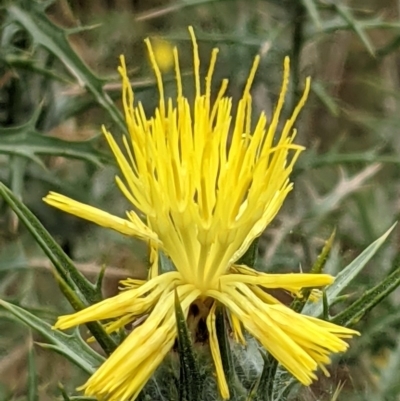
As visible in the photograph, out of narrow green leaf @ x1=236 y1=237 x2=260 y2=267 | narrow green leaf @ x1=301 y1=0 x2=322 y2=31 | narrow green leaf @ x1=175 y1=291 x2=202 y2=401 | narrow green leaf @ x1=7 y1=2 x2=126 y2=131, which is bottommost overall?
narrow green leaf @ x1=175 y1=291 x2=202 y2=401

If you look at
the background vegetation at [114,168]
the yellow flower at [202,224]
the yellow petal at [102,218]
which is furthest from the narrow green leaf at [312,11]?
the yellow petal at [102,218]

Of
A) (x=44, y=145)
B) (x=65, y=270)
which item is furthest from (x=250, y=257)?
(x=44, y=145)

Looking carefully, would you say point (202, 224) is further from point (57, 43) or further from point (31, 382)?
point (57, 43)

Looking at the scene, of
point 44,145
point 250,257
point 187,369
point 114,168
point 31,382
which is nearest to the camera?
point 187,369

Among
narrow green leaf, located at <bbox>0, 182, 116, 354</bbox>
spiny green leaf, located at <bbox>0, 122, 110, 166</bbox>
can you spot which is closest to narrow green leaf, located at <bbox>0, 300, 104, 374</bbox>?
narrow green leaf, located at <bbox>0, 182, 116, 354</bbox>

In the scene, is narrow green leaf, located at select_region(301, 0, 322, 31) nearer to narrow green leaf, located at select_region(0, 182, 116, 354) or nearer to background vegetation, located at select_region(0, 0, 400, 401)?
background vegetation, located at select_region(0, 0, 400, 401)

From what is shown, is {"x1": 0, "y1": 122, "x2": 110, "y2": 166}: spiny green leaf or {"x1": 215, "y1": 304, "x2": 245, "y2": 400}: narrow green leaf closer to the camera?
{"x1": 215, "y1": 304, "x2": 245, "y2": 400}: narrow green leaf

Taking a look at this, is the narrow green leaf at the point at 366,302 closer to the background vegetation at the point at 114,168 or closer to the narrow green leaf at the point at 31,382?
the background vegetation at the point at 114,168
